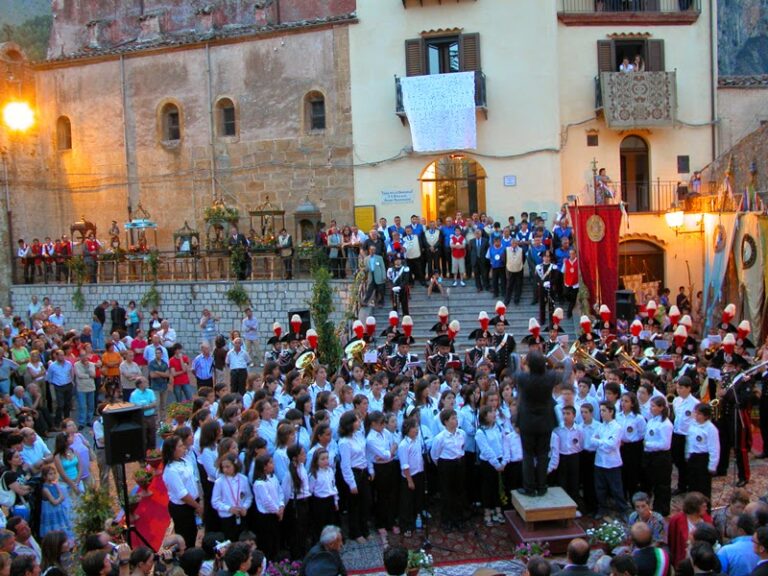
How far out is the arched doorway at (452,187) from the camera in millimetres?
24375

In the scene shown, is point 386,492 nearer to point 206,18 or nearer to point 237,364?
point 237,364

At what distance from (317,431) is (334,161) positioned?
16503 millimetres

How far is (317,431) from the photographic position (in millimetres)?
8859

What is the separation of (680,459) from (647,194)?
14899 mm

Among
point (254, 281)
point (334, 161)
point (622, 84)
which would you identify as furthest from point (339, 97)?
point (622, 84)

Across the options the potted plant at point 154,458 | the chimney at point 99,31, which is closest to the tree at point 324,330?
the potted plant at point 154,458

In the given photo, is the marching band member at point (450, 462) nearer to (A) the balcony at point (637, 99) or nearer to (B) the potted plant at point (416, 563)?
(B) the potted plant at point (416, 563)

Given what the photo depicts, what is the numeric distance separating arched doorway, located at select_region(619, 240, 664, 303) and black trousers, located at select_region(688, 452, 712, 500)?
14.3 meters

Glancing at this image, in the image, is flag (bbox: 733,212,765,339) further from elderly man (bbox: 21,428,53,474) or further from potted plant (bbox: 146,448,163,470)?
elderly man (bbox: 21,428,53,474)

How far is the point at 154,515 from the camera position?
29.1ft

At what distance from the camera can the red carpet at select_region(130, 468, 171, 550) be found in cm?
876

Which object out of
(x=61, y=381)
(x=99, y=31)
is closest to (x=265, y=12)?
(x=99, y=31)

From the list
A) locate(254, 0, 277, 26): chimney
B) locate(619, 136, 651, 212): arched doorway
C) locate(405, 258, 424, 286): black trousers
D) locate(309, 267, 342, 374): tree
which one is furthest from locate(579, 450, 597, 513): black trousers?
locate(254, 0, 277, 26): chimney

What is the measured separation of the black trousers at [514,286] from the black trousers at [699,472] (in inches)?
355
